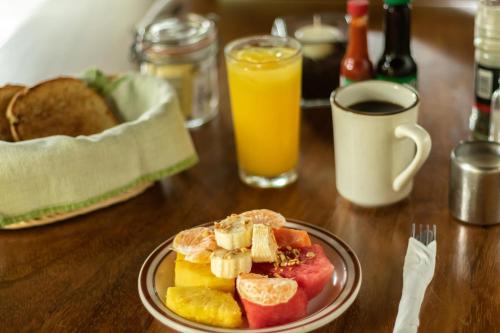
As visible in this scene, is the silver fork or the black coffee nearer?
the silver fork

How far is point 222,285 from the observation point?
88cm

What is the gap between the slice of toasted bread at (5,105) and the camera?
1.18m

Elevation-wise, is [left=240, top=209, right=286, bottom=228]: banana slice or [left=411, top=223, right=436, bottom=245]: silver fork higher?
[left=240, top=209, right=286, bottom=228]: banana slice

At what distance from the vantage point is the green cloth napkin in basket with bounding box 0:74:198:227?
3.51 feet

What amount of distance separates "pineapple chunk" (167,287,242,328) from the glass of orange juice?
1.14ft

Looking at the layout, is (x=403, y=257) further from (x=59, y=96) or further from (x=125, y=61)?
(x=125, y=61)

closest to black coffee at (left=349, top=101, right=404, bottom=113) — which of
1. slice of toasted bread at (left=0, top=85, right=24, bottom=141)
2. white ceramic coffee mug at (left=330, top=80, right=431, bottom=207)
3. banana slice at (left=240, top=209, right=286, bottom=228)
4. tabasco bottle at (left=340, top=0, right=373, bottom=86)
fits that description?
white ceramic coffee mug at (left=330, top=80, right=431, bottom=207)

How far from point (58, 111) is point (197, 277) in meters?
0.45

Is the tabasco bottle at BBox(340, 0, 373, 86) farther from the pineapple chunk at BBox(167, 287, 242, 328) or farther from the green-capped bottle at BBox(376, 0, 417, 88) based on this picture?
the pineapple chunk at BBox(167, 287, 242, 328)

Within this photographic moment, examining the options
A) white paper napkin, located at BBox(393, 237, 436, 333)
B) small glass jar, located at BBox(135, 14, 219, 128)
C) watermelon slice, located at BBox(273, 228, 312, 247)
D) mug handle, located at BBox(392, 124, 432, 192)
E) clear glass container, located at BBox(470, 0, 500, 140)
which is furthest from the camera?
small glass jar, located at BBox(135, 14, 219, 128)

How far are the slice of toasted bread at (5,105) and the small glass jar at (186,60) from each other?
25 cm

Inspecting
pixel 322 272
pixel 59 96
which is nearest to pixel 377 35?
pixel 59 96

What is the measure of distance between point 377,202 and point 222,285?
12.8 inches

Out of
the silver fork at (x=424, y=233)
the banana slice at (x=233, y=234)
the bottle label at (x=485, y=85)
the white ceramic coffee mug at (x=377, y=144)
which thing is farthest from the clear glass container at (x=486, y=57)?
the banana slice at (x=233, y=234)
